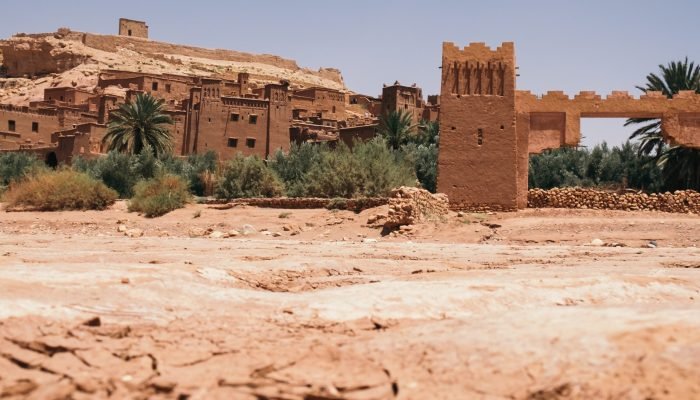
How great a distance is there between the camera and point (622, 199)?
2145 centimetres

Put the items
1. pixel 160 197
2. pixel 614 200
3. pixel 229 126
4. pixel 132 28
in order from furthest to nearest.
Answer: pixel 132 28
pixel 229 126
pixel 160 197
pixel 614 200

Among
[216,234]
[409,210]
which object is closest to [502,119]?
[409,210]

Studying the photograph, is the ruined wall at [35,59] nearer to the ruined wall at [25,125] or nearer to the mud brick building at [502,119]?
the ruined wall at [25,125]

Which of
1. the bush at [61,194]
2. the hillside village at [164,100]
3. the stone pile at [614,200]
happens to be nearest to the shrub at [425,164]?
the hillside village at [164,100]

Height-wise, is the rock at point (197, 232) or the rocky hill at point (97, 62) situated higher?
the rocky hill at point (97, 62)

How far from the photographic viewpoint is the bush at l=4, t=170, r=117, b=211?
2598cm

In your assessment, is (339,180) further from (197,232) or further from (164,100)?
(164,100)

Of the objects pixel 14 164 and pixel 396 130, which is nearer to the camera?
pixel 14 164

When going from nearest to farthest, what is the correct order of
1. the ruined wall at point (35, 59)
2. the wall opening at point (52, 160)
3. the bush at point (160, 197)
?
the bush at point (160, 197) < the wall opening at point (52, 160) < the ruined wall at point (35, 59)

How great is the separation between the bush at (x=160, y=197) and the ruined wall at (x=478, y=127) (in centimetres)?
871

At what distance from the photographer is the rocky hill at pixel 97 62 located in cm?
7481

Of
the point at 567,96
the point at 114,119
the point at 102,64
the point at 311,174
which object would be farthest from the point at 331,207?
the point at 102,64

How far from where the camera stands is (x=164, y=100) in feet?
156

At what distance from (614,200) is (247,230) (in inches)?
385
